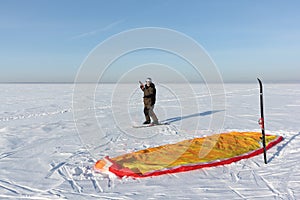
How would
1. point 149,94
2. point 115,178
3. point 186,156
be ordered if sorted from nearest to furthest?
point 115,178, point 186,156, point 149,94

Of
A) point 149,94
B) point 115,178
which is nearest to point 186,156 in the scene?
point 115,178

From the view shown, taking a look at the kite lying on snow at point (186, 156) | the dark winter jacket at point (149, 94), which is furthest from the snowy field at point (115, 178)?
the dark winter jacket at point (149, 94)

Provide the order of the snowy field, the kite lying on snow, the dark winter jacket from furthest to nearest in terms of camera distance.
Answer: the dark winter jacket → the kite lying on snow → the snowy field

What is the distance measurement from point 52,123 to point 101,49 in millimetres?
5261

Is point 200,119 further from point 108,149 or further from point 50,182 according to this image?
point 50,182

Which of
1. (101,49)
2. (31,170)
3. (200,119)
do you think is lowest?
(31,170)

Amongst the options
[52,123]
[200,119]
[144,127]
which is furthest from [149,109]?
[52,123]

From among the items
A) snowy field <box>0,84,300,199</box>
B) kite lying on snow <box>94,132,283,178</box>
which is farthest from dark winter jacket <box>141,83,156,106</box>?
kite lying on snow <box>94,132,283,178</box>

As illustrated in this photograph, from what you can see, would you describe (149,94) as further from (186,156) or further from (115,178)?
(115,178)

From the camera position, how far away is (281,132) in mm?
7184

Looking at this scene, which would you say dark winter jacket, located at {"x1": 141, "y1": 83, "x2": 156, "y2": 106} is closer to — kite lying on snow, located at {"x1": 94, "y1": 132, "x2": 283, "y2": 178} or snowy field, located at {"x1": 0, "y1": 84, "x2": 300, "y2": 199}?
snowy field, located at {"x1": 0, "y1": 84, "x2": 300, "y2": 199}

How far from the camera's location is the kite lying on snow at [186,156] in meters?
4.20

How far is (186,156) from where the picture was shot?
189 inches

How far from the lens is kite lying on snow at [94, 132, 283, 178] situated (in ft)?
13.8
